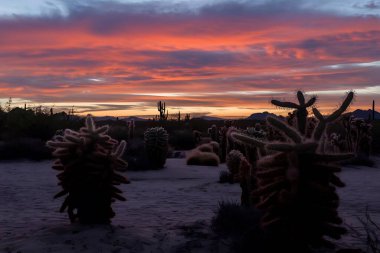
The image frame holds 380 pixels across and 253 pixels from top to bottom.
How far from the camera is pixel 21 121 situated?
21.9 meters

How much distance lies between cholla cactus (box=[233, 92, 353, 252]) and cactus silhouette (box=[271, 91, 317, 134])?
0.36 meters

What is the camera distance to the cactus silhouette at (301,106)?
17.1ft

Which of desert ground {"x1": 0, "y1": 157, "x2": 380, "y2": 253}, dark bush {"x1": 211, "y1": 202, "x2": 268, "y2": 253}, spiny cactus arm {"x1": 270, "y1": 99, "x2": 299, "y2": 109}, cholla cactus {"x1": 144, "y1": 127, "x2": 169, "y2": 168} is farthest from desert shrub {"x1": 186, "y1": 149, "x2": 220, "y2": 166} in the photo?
spiny cactus arm {"x1": 270, "y1": 99, "x2": 299, "y2": 109}

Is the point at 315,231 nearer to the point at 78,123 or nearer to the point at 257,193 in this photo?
the point at 257,193

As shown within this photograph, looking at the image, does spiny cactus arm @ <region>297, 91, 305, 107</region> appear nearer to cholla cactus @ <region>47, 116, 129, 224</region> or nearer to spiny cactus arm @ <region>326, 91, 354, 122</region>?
spiny cactus arm @ <region>326, 91, 354, 122</region>

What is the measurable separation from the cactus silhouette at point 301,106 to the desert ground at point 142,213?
1354 millimetres

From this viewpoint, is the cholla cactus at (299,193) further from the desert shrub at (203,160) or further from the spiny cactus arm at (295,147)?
the desert shrub at (203,160)

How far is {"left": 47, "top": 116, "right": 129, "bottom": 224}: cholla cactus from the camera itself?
6.45 metres

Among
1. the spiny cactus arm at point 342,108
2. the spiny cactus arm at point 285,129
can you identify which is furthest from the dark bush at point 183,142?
the spiny cactus arm at point 285,129

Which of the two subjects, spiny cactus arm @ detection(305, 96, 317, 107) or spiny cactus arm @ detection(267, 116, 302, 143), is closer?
spiny cactus arm @ detection(267, 116, 302, 143)

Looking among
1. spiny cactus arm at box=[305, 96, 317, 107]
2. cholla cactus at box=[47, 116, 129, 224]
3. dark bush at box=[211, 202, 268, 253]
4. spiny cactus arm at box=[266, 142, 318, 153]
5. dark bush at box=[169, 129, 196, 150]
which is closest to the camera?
spiny cactus arm at box=[266, 142, 318, 153]

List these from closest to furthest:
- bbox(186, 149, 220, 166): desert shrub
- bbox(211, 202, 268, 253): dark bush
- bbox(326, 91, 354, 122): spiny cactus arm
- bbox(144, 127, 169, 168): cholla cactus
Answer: bbox(326, 91, 354, 122): spiny cactus arm < bbox(211, 202, 268, 253): dark bush < bbox(144, 127, 169, 168): cholla cactus < bbox(186, 149, 220, 166): desert shrub

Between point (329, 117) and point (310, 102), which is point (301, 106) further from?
point (329, 117)

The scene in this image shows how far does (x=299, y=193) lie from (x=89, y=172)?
8.64 ft
